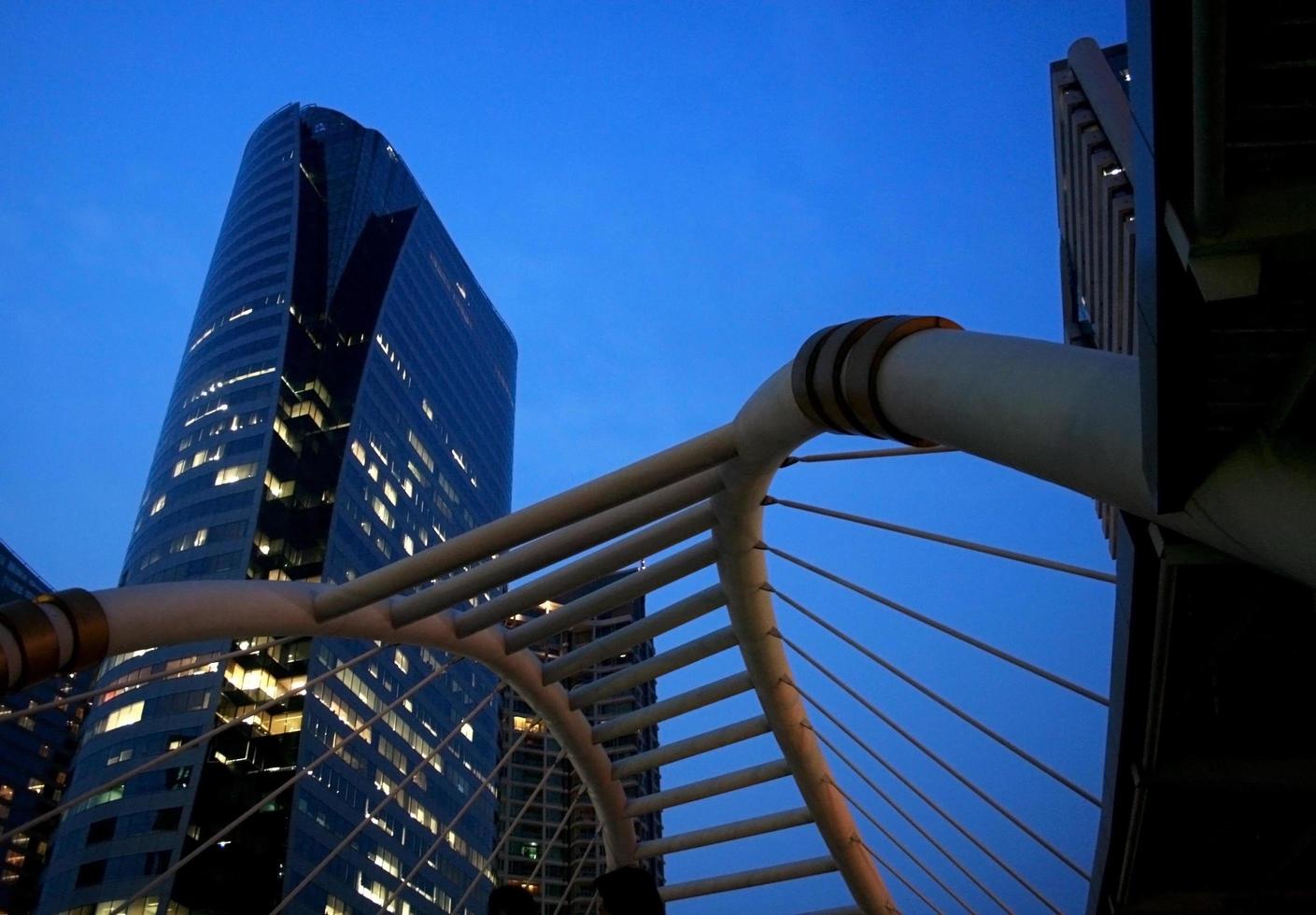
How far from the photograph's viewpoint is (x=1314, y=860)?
1606 cm

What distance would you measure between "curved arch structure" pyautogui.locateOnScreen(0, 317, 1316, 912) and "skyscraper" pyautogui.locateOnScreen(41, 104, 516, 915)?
113ft

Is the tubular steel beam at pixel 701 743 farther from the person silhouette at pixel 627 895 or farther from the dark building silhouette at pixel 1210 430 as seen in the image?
the person silhouette at pixel 627 895

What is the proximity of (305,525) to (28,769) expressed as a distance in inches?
2468

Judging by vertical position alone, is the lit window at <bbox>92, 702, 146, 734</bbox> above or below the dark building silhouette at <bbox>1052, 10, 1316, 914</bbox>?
above

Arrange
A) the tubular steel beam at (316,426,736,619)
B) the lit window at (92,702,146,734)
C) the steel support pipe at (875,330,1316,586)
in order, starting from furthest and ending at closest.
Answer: the lit window at (92,702,146,734)
the tubular steel beam at (316,426,736,619)
the steel support pipe at (875,330,1316,586)

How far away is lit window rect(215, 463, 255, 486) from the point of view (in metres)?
84.9

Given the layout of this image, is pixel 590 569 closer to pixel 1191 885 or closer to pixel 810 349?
pixel 810 349

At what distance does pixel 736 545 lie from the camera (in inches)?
592

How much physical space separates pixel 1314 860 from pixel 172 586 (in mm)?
16205

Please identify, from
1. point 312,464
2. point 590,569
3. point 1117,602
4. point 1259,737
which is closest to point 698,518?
point 590,569

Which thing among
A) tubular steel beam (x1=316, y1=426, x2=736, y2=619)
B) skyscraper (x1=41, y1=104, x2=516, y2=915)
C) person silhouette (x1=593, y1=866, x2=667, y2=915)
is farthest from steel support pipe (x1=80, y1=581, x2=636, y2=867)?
skyscraper (x1=41, y1=104, x2=516, y2=915)

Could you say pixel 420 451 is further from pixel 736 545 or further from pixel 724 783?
pixel 736 545

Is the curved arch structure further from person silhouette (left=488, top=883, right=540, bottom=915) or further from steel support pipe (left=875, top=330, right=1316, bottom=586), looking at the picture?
person silhouette (left=488, top=883, right=540, bottom=915)

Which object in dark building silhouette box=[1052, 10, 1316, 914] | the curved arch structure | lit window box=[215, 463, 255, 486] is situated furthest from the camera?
lit window box=[215, 463, 255, 486]
